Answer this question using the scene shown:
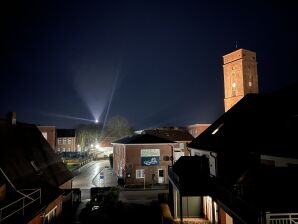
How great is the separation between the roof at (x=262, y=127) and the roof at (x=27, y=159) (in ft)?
40.2

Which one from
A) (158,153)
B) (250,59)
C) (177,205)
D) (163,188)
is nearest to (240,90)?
(250,59)

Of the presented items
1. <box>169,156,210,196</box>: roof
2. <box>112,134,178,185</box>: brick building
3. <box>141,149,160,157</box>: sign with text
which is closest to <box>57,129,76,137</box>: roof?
<box>112,134,178,185</box>: brick building

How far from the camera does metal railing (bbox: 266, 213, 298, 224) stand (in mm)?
8195

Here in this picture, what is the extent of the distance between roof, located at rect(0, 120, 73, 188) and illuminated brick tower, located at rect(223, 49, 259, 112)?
34.6 meters

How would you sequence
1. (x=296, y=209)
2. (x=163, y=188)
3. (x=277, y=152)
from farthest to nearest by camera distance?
(x=163, y=188) < (x=277, y=152) < (x=296, y=209)

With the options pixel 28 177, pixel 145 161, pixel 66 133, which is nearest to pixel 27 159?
pixel 28 177

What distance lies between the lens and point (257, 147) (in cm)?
1378

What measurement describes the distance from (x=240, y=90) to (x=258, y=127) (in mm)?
32601

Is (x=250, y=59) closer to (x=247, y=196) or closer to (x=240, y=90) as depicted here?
(x=240, y=90)

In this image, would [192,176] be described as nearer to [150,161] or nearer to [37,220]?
[37,220]

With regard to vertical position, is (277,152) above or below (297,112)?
below

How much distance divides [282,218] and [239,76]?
42688 millimetres

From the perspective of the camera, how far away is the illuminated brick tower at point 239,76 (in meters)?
46.9

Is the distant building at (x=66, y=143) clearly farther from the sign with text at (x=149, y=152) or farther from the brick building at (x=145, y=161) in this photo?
the sign with text at (x=149, y=152)
